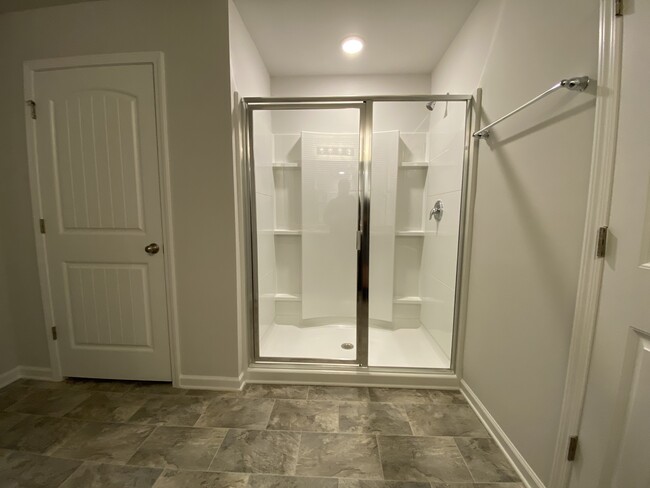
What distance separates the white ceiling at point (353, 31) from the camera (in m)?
1.60

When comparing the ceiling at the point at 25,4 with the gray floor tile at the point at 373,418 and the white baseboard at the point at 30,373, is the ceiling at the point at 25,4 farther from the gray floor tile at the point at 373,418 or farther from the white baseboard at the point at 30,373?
the gray floor tile at the point at 373,418

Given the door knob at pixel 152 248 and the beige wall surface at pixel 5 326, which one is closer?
the door knob at pixel 152 248

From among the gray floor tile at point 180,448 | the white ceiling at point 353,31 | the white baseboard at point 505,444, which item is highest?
the white ceiling at point 353,31

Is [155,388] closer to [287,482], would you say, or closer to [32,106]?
[287,482]

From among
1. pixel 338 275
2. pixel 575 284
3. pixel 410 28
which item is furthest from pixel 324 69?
pixel 575 284

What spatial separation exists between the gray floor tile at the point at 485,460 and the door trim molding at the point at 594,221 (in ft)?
0.82

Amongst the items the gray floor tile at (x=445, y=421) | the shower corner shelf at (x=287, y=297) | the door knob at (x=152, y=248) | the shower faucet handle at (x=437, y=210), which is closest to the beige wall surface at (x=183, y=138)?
the door knob at (x=152, y=248)

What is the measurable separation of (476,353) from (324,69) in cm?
266

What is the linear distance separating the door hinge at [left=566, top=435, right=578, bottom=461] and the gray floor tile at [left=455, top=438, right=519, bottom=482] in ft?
1.16

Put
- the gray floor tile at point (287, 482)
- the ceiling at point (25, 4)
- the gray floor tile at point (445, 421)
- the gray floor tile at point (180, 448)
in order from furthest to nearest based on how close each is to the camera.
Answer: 1. the ceiling at point (25, 4)
2. the gray floor tile at point (445, 421)
3. the gray floor tile at point (180, 448)
4. the gray floor tile at point (287, 482)

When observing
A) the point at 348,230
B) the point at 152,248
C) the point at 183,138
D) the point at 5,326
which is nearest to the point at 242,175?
the point at 183,138

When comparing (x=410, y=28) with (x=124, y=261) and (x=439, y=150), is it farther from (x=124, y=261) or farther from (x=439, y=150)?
(x=124, y=261)

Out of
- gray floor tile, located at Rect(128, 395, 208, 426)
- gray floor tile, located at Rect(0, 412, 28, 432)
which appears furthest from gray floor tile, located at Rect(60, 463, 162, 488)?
gray floor tile, located at Rect(0, 412, 28, 432)

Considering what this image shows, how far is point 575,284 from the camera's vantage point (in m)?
0.90
